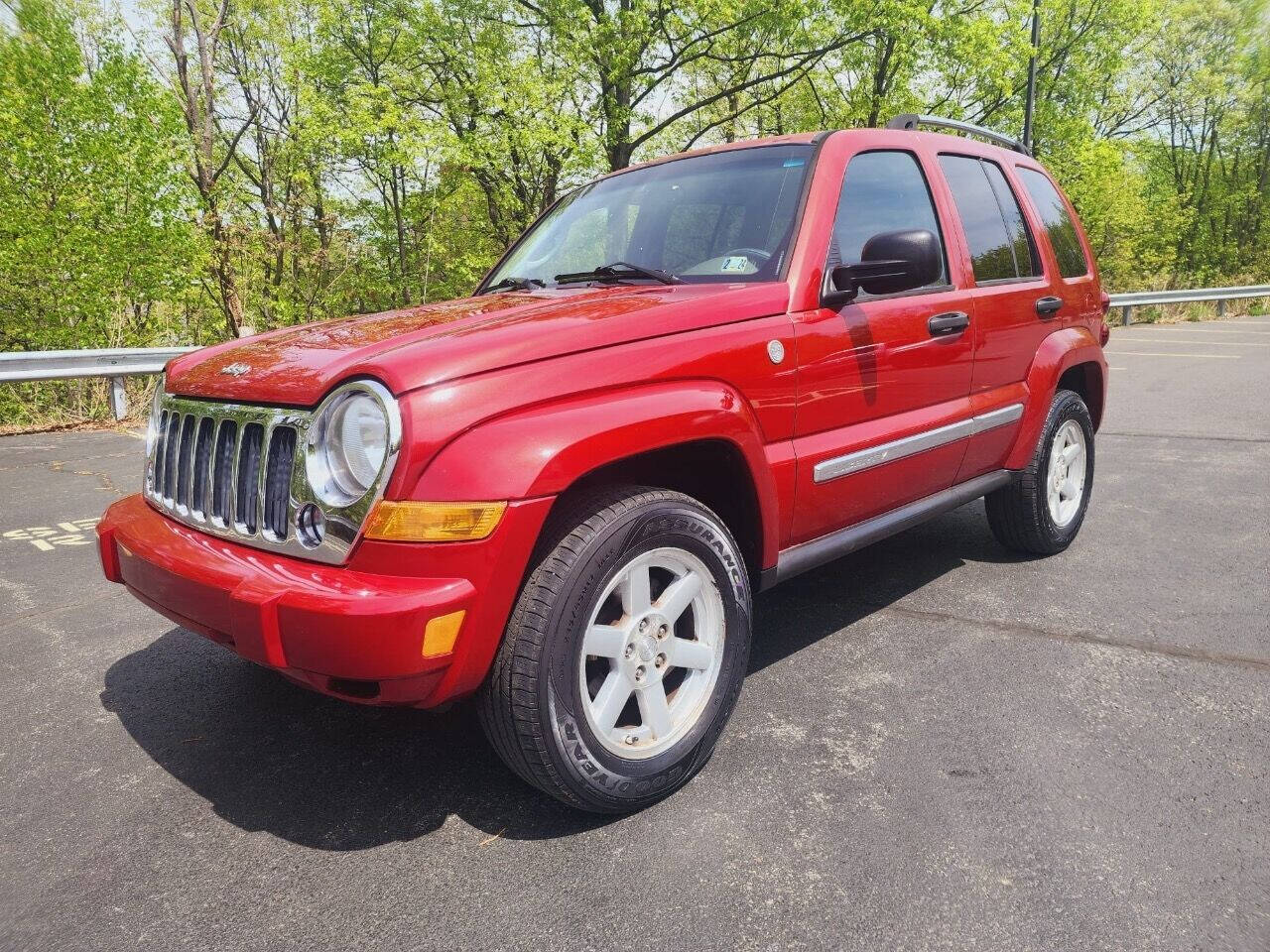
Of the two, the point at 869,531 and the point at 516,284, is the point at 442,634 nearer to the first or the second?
the point at 869,531

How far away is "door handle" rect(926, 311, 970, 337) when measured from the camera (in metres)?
3.23

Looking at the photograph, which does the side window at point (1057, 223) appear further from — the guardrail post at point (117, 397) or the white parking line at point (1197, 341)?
the white parking line at point (1197, 341)

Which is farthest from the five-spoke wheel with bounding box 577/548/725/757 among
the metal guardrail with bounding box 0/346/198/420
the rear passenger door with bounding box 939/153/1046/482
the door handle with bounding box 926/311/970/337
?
the metal guardrail with bounding box 0/346/198/420

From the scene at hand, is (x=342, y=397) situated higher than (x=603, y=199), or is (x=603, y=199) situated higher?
(x=603, y=199)

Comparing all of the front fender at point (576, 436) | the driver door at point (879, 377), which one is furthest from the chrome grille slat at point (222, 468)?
the driver door at point (879, 377)

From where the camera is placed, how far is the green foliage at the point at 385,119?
10516mm

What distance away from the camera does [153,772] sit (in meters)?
2.54

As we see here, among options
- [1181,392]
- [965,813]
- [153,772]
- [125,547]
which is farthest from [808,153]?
[1181,392]

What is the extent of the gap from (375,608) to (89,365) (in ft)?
26.7

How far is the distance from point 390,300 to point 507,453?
21666 millimetres

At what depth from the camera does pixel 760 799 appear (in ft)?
7.65

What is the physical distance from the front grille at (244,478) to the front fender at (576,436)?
167mm

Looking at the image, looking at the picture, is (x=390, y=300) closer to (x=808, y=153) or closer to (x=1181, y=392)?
(x=1181, y=392)

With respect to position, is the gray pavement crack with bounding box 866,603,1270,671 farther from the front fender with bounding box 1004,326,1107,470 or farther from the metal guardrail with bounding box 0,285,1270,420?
the metal guardrail with bounding box 0,285,1270,420
